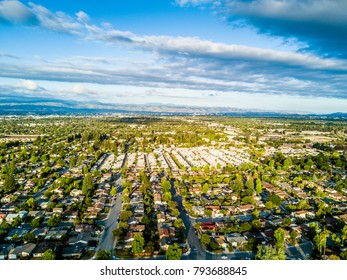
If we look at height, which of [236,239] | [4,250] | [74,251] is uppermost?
[236,239]

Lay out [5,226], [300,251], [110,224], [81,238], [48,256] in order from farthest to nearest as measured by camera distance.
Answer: [110,224], [5,226], [81,238], [300,251], [48,256]

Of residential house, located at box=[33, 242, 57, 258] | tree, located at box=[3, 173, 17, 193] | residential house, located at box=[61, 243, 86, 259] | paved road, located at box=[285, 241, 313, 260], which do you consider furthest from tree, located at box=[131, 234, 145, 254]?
tree, located at box=[3, 173, 17, 193]

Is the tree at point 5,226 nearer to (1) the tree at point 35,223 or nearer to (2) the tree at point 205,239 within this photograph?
(1) the tree at point 35,223

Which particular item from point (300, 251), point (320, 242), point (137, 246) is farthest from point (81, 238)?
point (320, 242)

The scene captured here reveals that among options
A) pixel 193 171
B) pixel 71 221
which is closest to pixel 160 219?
pixel 71 221

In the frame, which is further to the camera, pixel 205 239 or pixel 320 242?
pixel 205 239

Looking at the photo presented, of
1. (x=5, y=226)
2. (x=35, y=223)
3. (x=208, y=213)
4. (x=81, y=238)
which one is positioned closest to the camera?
(x=81, y=238)

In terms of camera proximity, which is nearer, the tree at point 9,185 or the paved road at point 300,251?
the paved road at point 300,251

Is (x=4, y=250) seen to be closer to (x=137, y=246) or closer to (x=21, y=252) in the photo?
(x=21, y=252)

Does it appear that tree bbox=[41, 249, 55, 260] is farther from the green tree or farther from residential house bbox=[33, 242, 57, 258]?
the green tree

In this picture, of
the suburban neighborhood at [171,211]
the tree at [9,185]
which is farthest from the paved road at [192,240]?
the tree at [9,185]

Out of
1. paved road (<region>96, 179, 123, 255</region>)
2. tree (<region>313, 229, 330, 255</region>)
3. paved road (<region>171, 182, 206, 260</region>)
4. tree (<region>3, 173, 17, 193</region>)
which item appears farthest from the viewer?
tree (<region>3, 173, 17, 193</region>)

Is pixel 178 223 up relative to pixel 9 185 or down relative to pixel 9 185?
up

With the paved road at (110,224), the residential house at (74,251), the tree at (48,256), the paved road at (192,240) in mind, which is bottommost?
the residential house at (74,251)
